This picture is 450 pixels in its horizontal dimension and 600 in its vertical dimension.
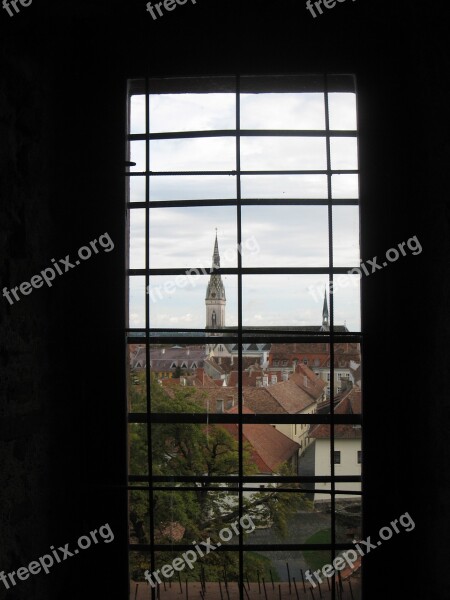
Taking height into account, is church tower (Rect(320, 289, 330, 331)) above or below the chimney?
Answer: above

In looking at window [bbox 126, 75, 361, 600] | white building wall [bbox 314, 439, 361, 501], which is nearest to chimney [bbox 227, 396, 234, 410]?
window [bbox 126, 75, 361, 600]

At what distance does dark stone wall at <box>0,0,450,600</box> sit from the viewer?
1.49 m

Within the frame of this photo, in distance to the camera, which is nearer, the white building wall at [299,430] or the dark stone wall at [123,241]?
the dark stone wall at [123,241]

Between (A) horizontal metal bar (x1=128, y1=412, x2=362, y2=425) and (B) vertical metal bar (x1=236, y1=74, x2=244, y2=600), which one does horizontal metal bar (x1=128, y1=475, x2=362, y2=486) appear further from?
(A) horizontal metal bar (x1=128, y1=412, x2=362, y2=425)

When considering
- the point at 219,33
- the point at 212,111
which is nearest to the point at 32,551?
the point at 212,111

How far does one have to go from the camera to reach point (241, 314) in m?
1.70

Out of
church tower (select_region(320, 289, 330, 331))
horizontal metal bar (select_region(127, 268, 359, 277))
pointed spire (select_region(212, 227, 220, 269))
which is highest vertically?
pointed spire (select_region(212, 227, 220, 269))

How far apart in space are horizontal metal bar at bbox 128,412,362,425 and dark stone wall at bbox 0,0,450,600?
61 millimetres

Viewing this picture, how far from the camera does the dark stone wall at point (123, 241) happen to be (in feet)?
4.87

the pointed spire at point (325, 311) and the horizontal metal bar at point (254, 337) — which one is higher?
the pointed spire at point (325, 311)

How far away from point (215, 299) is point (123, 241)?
323 mm

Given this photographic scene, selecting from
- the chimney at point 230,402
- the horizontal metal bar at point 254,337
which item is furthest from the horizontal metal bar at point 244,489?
the horizontal metal bar at point 254,337

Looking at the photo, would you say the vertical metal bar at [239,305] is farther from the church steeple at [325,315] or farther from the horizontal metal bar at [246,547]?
the church steeple at [325,315]

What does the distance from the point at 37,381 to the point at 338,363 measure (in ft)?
2.76
